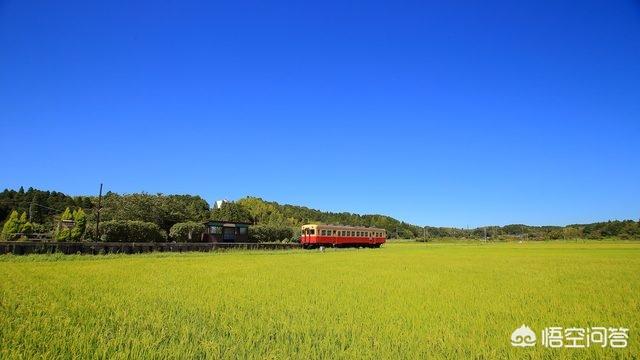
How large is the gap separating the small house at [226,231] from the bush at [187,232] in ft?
2.65

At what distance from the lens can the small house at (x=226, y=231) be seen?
47625 mm

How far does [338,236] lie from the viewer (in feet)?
166

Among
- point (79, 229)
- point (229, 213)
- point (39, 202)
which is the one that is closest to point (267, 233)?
point (79, 229)

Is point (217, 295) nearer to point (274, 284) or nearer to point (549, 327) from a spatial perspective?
point (274, 284)

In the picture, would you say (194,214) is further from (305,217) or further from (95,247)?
(305,217)

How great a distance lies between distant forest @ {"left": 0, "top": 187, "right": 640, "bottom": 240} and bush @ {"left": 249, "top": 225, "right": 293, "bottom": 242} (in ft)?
22.2

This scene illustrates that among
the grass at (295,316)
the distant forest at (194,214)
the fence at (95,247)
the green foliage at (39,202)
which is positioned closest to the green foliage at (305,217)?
the distant forest at (194,214)

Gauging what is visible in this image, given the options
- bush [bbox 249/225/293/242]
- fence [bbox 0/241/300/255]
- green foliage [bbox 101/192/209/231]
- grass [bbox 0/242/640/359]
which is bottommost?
grass [bbox 0/242/640/359]

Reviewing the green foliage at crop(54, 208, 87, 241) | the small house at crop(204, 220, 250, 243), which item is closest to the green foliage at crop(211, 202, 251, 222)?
the small house at crop(204, 220, 250, 243)

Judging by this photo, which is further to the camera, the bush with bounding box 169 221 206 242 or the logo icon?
the bush with bounding box 169 221 206 242

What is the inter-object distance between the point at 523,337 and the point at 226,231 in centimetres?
4425

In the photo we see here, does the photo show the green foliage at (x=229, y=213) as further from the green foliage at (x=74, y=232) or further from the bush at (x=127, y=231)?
the bush at (x=127, y=231)

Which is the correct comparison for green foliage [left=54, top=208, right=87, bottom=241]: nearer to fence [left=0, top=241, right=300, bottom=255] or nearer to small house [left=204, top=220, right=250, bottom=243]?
small house [left=204, top=220, right=250, bottom=243]

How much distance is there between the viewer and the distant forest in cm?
5475
